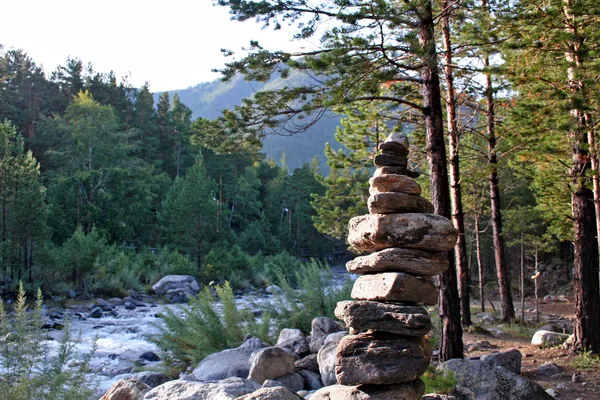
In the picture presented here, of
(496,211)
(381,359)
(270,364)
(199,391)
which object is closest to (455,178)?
(496,211)

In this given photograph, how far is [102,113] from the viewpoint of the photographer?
37562 mm

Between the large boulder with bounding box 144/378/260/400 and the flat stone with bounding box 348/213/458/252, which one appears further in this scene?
the large boulder with bounding box 144/378/260/400

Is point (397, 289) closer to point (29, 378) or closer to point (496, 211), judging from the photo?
point (29, 378)

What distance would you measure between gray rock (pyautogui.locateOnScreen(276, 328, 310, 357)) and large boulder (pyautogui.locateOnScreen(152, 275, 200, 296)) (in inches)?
629

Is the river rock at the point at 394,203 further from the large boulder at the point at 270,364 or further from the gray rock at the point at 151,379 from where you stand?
the gray rock at the point at 151,379

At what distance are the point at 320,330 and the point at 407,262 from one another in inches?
153

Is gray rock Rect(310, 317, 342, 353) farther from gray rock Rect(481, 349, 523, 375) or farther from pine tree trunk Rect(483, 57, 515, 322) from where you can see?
pine tree trunk Rect(483, 57, 515, 322)

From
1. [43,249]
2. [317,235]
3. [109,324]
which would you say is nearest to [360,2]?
[109,324]

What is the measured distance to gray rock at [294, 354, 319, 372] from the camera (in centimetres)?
763

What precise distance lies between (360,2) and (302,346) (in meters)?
5.06

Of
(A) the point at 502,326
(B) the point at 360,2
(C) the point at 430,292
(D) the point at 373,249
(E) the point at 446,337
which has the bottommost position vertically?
(A) the point at 502,326

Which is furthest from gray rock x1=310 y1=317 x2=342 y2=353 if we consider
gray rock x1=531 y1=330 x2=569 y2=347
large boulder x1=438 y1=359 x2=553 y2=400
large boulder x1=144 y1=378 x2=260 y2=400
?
gray rock x1=531 y1=330 x2=569 y2=347

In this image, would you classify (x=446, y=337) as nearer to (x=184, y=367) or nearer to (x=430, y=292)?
(x=430, y=292)

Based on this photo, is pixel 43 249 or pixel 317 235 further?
pixel 317 235
